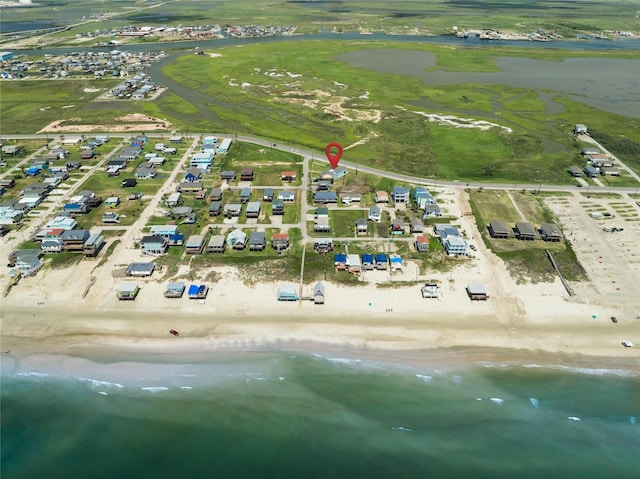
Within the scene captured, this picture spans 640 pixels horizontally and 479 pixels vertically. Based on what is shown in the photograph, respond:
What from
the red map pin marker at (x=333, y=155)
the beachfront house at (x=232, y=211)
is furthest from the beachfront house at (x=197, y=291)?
the red map pin marker at (x=333, y=155)

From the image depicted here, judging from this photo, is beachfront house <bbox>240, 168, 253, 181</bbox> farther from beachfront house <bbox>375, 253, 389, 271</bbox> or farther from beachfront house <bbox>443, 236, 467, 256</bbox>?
beachfront house <bbox>443, 236, 467, 256</bbox>

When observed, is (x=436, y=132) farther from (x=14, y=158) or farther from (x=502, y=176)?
(x=14, y=158)

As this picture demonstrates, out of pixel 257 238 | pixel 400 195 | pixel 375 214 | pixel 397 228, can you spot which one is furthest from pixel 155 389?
pixel 400 195

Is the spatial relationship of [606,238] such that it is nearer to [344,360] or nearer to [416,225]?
[416,225]

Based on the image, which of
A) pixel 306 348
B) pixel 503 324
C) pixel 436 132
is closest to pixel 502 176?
pixel 436 132

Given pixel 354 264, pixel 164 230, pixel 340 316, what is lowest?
pixel 340 316

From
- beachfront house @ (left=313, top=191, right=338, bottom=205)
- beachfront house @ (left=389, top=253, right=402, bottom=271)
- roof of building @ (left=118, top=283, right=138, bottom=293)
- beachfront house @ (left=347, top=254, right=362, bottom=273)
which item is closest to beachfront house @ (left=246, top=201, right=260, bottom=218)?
beachfront house @ (left=313, top=191, right=338, bottom=205)

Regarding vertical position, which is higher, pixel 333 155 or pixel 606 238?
pixel 333 155

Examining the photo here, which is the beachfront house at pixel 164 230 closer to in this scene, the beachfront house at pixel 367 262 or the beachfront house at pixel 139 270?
the beachfront house at pixel 139 270

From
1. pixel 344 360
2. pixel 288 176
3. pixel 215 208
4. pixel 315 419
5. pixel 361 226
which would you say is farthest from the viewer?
pixel 288 176
